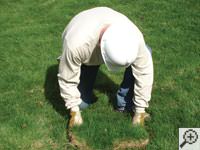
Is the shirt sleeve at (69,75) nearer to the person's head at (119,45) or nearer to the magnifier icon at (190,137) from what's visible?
the person's head at (119,45)

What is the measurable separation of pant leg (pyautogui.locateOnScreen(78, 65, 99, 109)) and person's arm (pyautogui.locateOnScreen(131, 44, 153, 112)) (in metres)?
0.83

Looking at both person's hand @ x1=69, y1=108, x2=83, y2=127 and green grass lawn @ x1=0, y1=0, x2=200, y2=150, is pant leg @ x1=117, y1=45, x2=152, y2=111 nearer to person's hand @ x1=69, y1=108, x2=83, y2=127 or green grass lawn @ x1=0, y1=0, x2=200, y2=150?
green grass lawn @ x1=0, y1=0, x2=200, y2=150

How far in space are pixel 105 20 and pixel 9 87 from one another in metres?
2.18

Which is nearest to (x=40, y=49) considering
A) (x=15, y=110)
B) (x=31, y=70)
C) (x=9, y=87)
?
(x=31, y=70)

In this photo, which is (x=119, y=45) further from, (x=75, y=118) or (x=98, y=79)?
(x=98, y=79)

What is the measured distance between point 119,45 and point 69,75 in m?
0.82

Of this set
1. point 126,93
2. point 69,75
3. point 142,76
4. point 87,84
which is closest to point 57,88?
point 87,84

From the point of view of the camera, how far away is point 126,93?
5.16 m

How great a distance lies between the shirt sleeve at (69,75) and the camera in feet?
14.6

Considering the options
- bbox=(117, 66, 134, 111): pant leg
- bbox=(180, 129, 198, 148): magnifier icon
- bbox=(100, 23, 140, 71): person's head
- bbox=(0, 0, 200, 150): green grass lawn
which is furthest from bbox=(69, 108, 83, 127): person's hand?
bbox=(180, 129, 198, 148): magnifier icon

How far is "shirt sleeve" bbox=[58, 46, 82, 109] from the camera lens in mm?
4457

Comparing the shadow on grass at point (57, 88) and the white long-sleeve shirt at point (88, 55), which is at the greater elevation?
the white long-sleeve shirt at point (88, 55)

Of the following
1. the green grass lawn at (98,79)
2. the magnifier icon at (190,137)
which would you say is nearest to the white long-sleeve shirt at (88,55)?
the green grass lawn at (98,79)

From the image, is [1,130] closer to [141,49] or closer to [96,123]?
[96,123]
